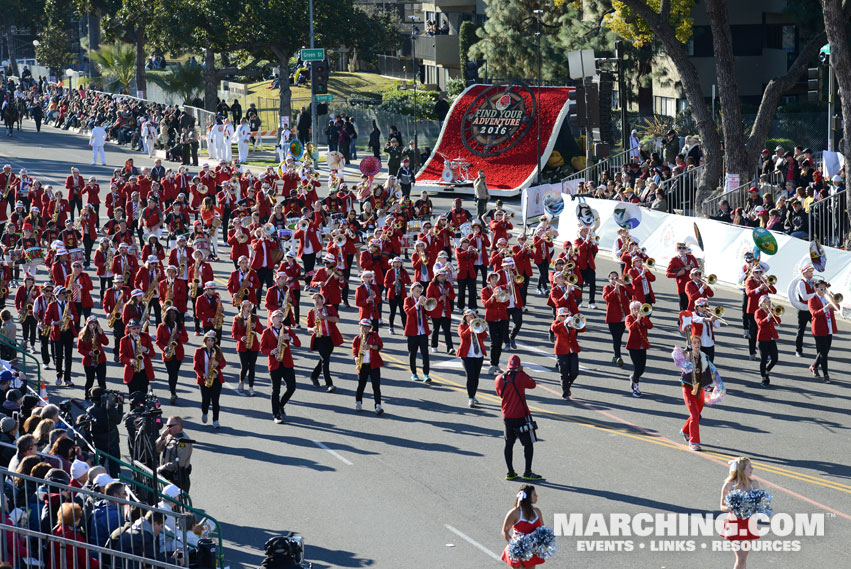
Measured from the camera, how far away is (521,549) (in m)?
11.2

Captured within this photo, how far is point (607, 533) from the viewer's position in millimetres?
13641

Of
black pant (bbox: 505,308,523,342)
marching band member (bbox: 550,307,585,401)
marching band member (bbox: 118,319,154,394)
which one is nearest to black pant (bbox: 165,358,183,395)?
marching band member (bbox: 118,319,154,394)

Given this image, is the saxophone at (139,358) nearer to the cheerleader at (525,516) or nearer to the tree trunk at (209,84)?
the cheerleader at (525,516)

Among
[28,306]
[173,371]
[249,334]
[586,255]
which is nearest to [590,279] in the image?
[586,255]

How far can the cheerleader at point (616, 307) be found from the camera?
20.2 metres

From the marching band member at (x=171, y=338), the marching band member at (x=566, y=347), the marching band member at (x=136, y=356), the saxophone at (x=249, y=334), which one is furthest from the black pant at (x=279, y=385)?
the marching band member at (x=566, y=347)

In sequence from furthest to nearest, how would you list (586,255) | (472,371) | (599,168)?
(599,168), (586,255), (472,371)

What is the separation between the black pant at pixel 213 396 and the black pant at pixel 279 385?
748 mm

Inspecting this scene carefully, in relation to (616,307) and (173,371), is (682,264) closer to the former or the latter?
(616,307)

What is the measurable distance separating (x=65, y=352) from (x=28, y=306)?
5.25ft

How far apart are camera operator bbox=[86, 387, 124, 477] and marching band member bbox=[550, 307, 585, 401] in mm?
6524

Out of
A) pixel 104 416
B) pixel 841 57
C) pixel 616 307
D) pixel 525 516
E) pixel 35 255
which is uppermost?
pixel 841 57

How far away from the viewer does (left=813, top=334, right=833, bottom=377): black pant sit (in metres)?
19.2

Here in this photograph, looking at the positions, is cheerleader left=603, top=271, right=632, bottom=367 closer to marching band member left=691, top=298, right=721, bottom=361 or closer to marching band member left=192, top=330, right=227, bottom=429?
marching band member left=691, top=298, right=721, bottom=361
